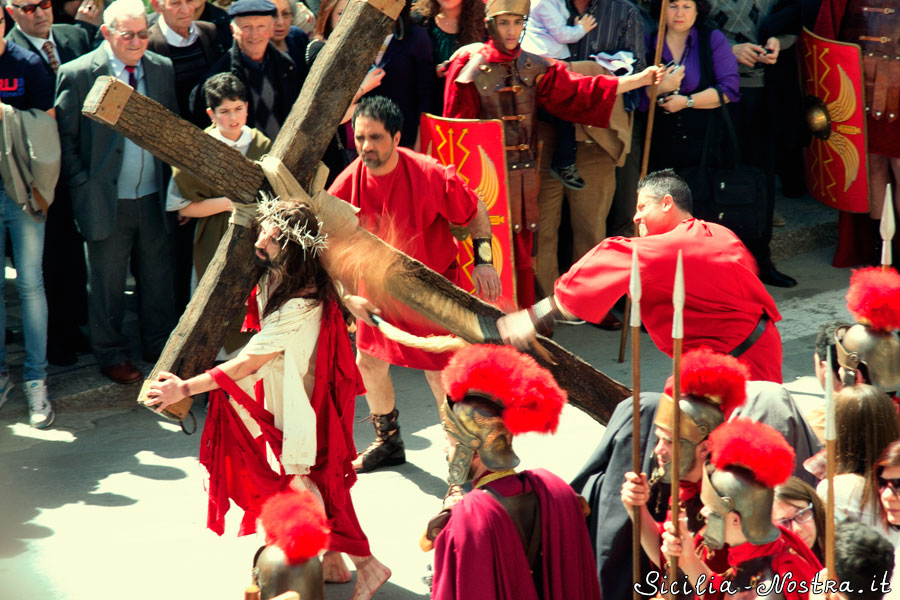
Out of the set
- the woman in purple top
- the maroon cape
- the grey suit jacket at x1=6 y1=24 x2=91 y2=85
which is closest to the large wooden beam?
the maroon cape

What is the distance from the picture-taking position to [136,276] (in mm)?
7121

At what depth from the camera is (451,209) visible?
5.96m

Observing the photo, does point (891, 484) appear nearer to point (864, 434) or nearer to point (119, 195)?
point (864, 434)

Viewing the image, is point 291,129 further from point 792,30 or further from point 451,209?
point 792,30

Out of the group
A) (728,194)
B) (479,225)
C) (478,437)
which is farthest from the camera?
(728,194)

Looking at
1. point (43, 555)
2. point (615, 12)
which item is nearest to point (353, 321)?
point (43, 555)

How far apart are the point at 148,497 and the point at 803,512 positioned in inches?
126

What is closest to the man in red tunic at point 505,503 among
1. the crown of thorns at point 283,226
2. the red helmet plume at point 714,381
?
the red helmet plume at point 714,381

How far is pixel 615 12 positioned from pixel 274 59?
2154 mm

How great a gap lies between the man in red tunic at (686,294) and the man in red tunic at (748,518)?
1.23 meters

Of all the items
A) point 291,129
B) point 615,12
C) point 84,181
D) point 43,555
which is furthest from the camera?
point 615,12

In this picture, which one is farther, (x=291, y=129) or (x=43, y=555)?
(x=43, y=555)

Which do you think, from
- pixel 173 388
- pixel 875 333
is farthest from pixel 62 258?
pixel 875 333

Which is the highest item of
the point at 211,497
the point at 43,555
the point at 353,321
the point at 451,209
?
the point at 451,209
